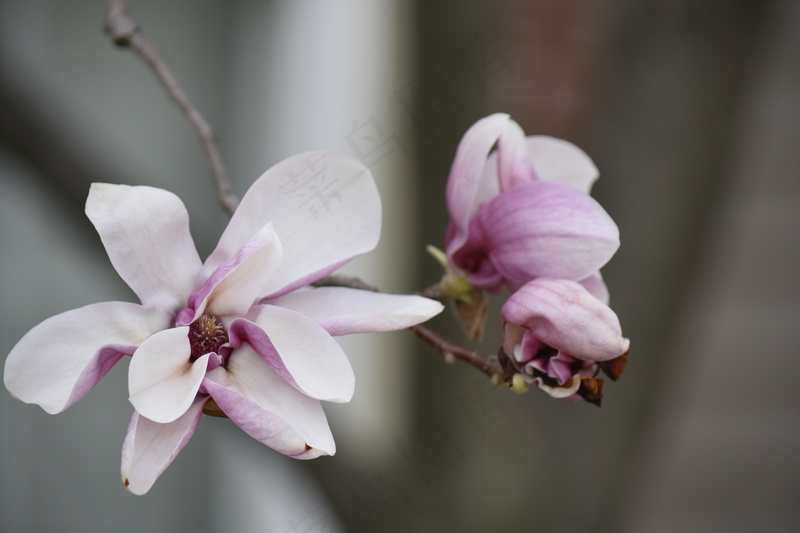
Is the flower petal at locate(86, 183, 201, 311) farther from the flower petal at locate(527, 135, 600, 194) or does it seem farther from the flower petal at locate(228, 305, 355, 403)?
the flower petal at locate(527, 135, 600, 194)

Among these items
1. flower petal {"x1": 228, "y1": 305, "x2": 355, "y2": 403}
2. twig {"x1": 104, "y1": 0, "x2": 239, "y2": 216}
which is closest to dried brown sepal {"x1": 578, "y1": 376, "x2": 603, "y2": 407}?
flower petal {"x1": 228, "y1": 305, "x2": 355, "y2": 403}

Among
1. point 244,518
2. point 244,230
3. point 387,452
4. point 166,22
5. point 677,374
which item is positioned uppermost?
point 244,230

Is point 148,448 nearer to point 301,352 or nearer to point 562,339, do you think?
point 301,352

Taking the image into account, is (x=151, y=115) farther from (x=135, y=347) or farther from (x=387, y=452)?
(x=135, y=347)

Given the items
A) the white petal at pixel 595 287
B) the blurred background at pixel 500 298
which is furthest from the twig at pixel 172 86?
the white petal at pixel 595 287

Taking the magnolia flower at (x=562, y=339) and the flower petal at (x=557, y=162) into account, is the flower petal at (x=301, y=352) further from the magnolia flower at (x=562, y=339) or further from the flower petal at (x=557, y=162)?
the flower petal at (x=557, y=162)

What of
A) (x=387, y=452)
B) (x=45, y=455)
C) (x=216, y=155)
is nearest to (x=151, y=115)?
(x=45, y=455)

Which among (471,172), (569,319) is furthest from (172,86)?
(569,319)
